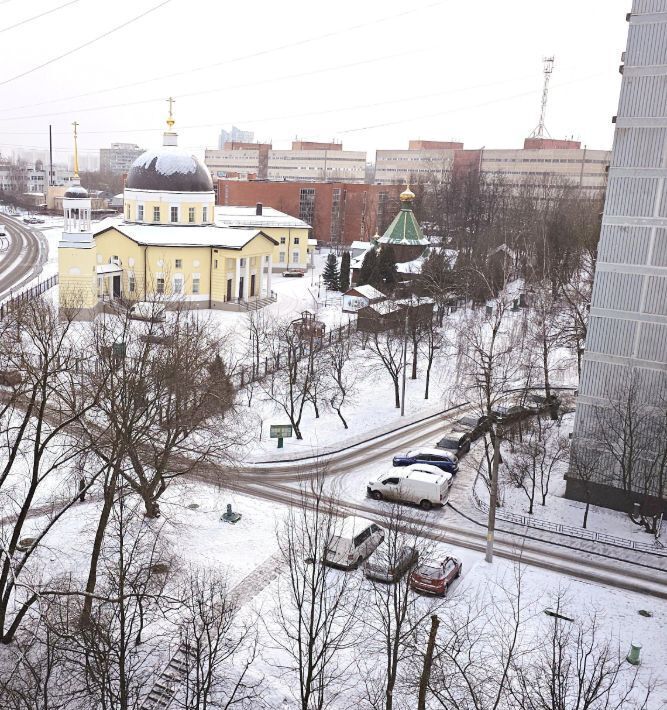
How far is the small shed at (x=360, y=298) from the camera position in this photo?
4609 cm

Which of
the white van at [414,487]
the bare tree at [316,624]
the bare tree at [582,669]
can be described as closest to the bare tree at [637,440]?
the white van at [414,487]

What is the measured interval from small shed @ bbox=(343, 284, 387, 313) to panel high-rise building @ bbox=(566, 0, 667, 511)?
80.6 feet

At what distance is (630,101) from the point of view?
20188 mm

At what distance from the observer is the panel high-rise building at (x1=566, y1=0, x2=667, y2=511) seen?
20.0m

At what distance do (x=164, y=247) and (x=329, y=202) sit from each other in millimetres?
35332

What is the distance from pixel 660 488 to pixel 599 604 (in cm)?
498

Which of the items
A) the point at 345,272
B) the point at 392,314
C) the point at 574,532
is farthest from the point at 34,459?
the point at 345,272

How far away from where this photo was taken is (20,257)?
65625 mm

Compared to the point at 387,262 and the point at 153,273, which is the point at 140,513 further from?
the point at 387,262

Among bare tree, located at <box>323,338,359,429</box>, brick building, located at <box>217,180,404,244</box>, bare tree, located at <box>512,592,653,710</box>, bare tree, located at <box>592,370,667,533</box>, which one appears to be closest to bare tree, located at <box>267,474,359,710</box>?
bare tree, located at <box>512,592,653,710</box>

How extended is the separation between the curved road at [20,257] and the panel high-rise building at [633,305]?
125 ft

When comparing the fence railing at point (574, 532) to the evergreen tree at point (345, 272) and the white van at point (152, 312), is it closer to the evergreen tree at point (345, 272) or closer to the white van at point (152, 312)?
the white van at point (152, 312)

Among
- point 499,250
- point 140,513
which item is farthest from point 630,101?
point 499,250

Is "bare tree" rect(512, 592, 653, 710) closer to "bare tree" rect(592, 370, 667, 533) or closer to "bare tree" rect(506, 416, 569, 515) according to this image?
"bare tree" rect(592, 370, 667, 533)
